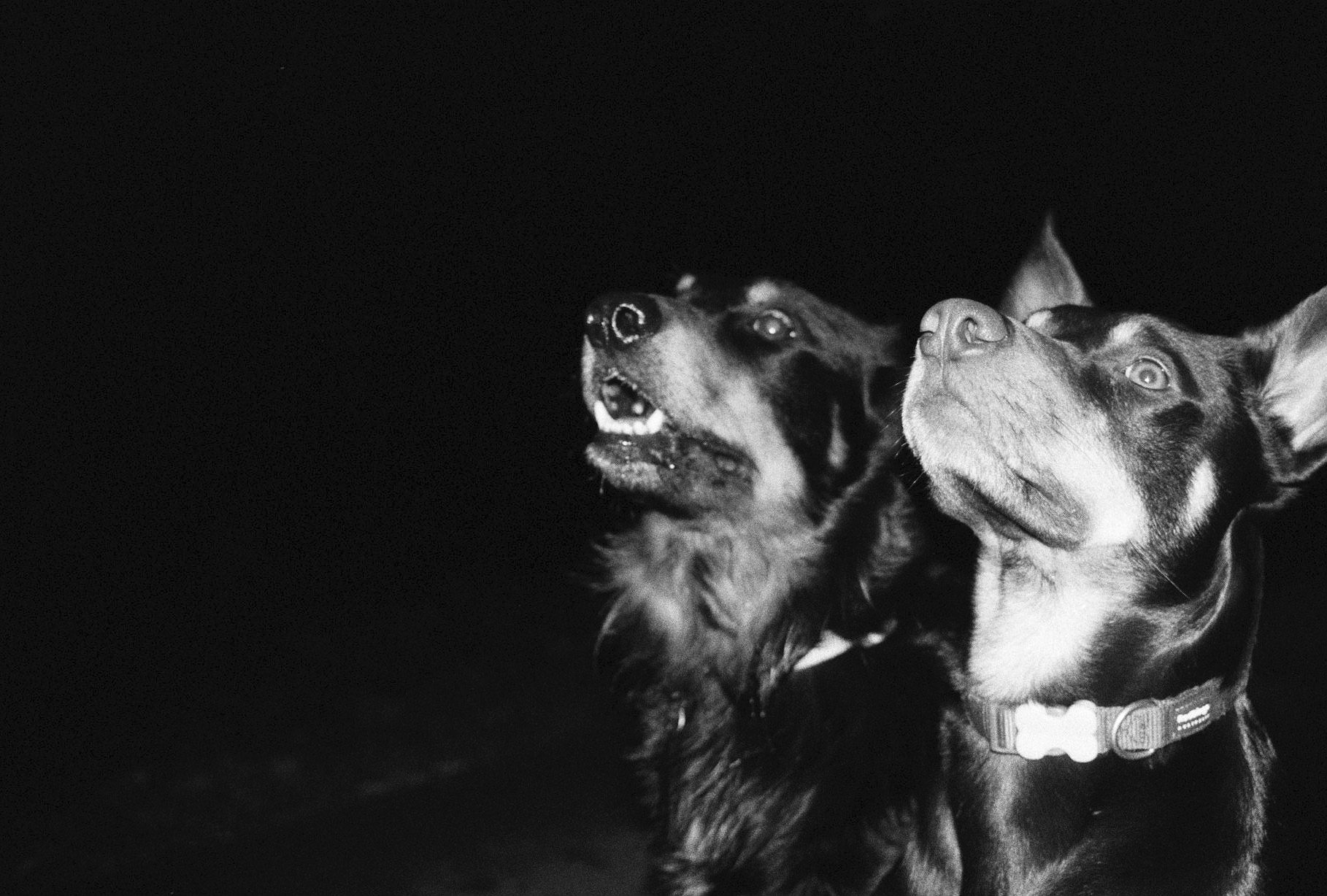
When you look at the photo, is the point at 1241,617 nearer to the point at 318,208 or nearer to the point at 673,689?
the point at 673,689

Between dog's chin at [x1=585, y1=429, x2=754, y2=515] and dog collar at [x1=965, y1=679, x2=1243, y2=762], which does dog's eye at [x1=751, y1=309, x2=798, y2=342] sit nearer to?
dog's chin at [x1=585, y1=429, x2=754, y2=515]

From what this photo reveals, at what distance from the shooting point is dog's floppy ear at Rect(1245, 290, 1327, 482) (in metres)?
1.93

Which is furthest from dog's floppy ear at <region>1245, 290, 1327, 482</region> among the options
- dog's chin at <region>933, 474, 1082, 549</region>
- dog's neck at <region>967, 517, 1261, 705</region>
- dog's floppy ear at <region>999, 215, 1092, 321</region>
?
dog's chin at <region>933, 474, 1082, 549</region>

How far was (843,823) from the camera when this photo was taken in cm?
229

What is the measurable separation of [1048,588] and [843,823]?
0.77m

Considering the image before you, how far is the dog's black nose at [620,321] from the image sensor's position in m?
2.44

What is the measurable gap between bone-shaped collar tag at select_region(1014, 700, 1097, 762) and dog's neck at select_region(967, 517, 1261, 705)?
0.28 ft

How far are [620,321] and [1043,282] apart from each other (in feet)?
3.42

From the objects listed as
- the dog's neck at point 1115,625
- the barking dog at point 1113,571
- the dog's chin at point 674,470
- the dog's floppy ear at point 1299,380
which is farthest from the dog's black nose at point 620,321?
the dog's floppy ear at point 1299,380

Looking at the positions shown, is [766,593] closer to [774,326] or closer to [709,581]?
[709,581]

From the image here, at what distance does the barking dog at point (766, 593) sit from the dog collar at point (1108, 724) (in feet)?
1.20

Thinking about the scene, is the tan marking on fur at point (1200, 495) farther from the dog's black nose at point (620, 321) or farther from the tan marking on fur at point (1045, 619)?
the dog's black nose at point (620, 321)

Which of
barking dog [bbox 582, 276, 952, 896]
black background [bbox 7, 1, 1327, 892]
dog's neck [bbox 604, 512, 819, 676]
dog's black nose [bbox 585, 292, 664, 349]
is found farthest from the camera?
black background [bbox 7, 1, 1327, 892]

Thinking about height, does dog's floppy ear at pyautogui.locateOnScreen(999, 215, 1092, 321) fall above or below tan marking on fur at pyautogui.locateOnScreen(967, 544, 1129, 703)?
above
